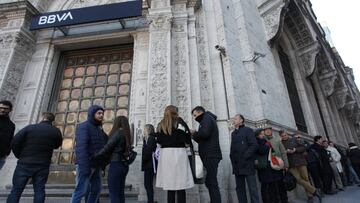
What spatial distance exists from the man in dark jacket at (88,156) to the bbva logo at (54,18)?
197 inches

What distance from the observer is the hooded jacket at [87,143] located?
3.06 meters

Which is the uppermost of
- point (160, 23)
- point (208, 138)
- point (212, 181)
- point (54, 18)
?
point (54, 18)

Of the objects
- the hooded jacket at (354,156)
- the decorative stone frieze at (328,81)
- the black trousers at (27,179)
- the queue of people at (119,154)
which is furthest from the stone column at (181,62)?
the decorative stone frieze at (328,81)

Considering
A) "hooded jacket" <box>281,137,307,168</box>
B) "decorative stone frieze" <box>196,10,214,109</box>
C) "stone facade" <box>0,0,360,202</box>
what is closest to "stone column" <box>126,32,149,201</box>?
"stone facade" <box>0,0,360,202</box>

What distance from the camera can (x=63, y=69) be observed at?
7.75 meters

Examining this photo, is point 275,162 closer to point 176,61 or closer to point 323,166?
point 323,166

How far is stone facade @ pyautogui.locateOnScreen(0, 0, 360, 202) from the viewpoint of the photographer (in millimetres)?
5652

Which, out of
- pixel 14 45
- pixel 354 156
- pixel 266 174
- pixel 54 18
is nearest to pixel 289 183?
pixel 266 174

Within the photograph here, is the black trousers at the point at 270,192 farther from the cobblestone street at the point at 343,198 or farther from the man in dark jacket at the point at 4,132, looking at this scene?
the man in dark jacket at the point at 4,132

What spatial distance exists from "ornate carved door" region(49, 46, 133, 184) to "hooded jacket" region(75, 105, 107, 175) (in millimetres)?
3343

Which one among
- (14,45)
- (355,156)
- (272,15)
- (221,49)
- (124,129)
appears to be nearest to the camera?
(124,129)

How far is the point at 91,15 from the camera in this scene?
6.82 m

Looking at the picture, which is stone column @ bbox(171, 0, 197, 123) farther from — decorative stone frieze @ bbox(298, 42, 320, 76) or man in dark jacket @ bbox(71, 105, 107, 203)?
decorative stone frieze @ bbox(298, 42, 320, 76)

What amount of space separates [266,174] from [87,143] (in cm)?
329
